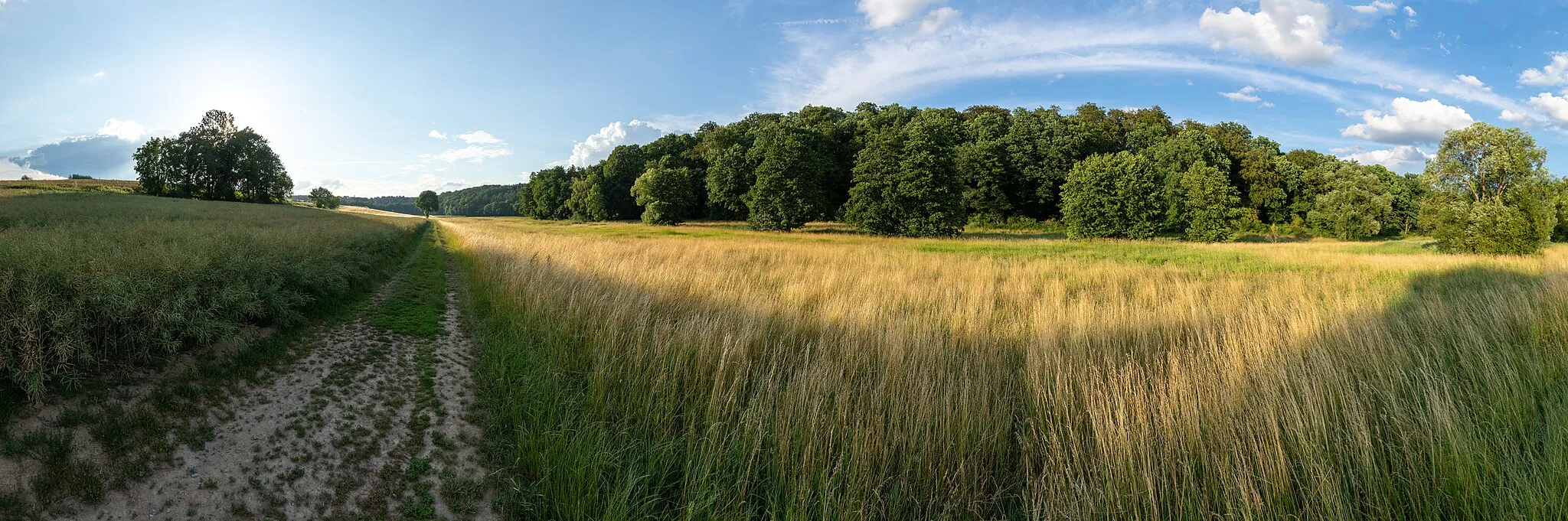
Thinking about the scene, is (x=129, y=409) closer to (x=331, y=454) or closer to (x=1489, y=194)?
(x=331, y=454)

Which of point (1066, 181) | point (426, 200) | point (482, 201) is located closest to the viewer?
point (1066, 181)

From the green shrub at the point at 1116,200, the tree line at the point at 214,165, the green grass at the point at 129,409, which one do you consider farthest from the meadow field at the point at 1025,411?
the tree line at the point at 214,165

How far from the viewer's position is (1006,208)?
5150 centimetres

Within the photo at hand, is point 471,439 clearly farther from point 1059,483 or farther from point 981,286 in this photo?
point 981,286

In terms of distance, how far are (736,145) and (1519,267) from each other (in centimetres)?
4607

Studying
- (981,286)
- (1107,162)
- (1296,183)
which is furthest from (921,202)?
(1296,183)

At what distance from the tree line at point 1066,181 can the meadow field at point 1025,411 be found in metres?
27.9

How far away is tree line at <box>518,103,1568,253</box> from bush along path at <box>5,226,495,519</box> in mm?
31978

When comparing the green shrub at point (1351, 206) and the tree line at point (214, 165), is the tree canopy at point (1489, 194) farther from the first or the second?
the tree line at point (214, 165)

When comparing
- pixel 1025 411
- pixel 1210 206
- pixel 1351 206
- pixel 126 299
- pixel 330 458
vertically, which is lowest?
pixel 330 458

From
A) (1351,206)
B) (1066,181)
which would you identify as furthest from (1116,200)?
(1351,206)

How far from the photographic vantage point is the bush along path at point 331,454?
3.41 meters

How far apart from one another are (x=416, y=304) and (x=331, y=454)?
6729 mm

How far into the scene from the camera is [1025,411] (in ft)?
14.6
